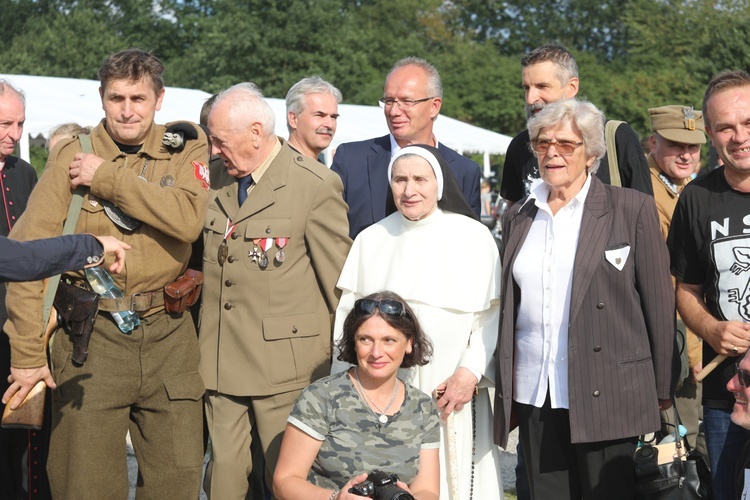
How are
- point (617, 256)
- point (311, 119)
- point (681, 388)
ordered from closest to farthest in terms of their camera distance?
point (617, 256) → point (681, 388) → point (311, 119)

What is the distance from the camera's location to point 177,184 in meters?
4.41

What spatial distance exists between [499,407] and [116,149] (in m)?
1.96

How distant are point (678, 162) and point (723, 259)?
2.21 m

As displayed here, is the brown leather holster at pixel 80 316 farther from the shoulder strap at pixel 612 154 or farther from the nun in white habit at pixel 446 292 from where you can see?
the shoulder strap at pixel 612 154

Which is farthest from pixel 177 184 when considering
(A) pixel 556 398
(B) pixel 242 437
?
(A) pixel 556 398

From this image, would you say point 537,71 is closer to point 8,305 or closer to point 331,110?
point 331,110

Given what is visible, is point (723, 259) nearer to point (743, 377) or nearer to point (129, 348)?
point (743, 377)

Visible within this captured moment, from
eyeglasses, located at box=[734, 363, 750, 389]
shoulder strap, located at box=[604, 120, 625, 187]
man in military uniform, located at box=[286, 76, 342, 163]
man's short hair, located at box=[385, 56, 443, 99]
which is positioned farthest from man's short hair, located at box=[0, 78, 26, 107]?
eyeglasses, located at box=[734, 363, 750, 389]

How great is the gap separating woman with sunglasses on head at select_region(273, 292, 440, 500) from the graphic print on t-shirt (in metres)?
1.23

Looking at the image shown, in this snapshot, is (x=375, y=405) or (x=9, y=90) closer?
(x=375, y=405)

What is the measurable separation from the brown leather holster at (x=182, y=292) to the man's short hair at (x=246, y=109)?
70 cm

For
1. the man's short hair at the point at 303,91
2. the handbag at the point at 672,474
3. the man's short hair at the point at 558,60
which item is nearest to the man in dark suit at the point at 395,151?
the man's short hair at the point at 558,60

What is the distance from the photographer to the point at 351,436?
4.09 meters

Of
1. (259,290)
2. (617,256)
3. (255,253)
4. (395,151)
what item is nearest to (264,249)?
(255,253)
